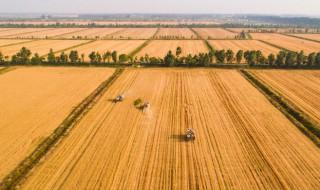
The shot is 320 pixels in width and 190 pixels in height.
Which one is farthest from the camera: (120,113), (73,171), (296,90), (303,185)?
(296,90)

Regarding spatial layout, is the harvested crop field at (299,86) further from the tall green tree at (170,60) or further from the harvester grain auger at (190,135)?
the tall green tree at (170,60)

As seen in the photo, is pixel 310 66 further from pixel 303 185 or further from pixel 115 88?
pixel 303 185

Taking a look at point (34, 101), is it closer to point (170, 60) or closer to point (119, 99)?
point (119, 99)

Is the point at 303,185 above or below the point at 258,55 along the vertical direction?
below

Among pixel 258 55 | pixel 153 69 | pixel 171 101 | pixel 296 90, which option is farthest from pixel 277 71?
pixel 171 101

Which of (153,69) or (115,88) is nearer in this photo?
(115,88)

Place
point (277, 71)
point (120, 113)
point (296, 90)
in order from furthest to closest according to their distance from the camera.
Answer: point (277, 71)
point (296, 90)
point (120, 113)

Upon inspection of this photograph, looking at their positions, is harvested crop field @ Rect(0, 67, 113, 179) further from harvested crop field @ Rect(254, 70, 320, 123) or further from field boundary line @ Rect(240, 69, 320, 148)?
harvested crop field @ Rect(254, 70, 320, 123)
